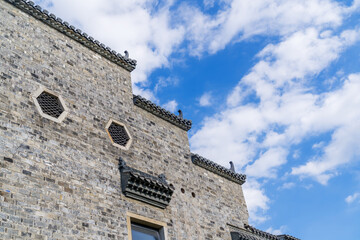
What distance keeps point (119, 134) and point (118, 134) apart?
0.05m

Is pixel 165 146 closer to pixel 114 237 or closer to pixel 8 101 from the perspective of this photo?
pixel 114 237

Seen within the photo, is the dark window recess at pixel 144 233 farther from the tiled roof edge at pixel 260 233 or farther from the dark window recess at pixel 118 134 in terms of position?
the tiled roof edge at pixel 260 233

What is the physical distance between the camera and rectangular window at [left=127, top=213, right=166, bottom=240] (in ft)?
37.8

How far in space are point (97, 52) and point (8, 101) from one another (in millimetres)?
4710

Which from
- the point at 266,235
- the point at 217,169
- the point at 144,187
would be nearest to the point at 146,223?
the point at 144,187

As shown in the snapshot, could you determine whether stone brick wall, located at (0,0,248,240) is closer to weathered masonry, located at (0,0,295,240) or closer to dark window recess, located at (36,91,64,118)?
weathered masonry, located at (0,0,295,240)

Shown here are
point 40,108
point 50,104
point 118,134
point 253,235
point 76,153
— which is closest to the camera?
point 40,108

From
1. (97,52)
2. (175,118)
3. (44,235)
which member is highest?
(97,52)

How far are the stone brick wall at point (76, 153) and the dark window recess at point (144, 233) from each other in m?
0.37

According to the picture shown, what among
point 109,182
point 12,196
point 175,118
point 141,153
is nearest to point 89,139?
point 109,182

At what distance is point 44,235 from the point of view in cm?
909

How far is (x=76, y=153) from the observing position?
11094 millimetres

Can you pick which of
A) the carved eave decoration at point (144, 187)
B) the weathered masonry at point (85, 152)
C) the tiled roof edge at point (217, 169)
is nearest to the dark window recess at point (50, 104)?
the weathered masonry at point (85, 152)

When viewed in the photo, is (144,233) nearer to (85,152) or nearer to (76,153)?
(85,152)
